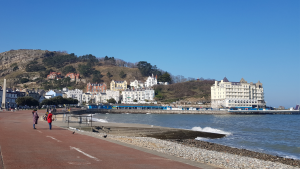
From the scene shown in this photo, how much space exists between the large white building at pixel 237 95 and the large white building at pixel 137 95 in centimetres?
3707

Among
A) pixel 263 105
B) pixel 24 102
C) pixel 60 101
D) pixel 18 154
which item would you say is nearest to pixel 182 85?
pixel 263 105

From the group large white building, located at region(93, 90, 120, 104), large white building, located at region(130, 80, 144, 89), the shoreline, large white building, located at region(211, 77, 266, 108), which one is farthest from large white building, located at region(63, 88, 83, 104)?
the shoreline

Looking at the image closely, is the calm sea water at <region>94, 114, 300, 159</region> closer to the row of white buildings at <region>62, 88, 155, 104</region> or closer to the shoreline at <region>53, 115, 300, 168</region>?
the shoreline at <region>53, 115, 300, 168</region>

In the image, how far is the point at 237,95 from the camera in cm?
14262

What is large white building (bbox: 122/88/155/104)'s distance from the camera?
15738cm

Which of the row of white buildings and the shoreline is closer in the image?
the shoreline

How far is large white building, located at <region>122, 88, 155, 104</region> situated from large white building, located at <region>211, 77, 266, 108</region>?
37073 mm

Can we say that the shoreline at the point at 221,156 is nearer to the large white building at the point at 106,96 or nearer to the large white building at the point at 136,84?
the large white building at the point at 106,96

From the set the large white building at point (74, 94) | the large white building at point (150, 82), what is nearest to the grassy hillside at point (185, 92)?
the large white building at point (150, 82)

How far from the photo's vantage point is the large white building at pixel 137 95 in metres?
157

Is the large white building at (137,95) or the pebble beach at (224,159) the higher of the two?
the large white building at (137,95)

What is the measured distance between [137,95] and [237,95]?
58.3 m

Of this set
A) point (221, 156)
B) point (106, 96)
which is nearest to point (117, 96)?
point (106, 96)

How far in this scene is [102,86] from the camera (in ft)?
584
